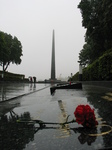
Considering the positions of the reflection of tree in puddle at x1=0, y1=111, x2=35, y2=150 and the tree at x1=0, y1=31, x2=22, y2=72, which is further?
the tree at x1=0, y1=31, x2=22, y2=72

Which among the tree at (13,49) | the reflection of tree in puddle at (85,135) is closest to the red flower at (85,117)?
the reflection of tree in puddle at (85,135)

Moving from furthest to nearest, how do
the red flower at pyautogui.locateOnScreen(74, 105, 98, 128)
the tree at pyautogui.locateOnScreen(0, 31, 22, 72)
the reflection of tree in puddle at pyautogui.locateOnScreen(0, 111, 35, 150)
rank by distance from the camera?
the tree at pyautogui.locateOnScreen(0, 31, 22, 72) → the red flower at pyautogui.locateOnScreen(74, 105, 98, 128) → the reflection of tree in puddle at pyautogui.locateOnScreen(0, 111, 35, 150)

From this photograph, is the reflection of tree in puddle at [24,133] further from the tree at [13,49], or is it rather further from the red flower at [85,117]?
the tree at [13,49]

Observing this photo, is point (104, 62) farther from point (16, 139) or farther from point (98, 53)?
point (98, 53)

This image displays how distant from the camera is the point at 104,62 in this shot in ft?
31.4

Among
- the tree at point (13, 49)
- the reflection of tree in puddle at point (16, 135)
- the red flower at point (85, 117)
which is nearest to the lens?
the reflection of tree in puddle at point (16, 135)

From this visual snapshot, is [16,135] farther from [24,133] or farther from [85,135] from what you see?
[85,135]

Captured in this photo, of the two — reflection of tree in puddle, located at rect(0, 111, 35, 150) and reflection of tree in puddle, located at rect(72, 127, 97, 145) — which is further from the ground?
reflection of tree in puddle, located at rect(72, 127, 97, 145)

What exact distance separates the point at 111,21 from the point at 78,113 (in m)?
15.8

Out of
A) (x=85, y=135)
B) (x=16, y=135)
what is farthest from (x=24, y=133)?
(x=85, y=135)

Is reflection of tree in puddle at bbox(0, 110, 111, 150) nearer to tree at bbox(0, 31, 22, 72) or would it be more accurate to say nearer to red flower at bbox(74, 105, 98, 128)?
red flower at bbox(74, 105, 98, 128)

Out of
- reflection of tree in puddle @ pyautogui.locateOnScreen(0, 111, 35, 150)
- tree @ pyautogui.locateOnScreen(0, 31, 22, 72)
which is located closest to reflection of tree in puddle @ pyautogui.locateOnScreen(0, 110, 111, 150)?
reflection of tree in puddle @ pyautogui.locateOnScreen(0, 111, 35, 150)

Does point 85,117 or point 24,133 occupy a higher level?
point 85,117

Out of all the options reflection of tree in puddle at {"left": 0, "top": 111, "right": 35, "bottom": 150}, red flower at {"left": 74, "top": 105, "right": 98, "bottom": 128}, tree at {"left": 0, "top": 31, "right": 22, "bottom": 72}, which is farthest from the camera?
tree at {"left": 0, "top": 31, "right": 22, "bottom": 72}
